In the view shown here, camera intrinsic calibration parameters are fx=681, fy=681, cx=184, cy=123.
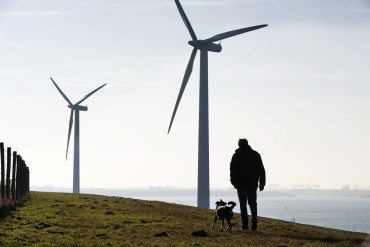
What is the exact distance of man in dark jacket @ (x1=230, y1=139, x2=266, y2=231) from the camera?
21.5 metres

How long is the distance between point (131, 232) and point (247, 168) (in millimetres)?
4147

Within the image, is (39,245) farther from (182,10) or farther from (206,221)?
(182,10)

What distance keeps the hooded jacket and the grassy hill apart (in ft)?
5.25

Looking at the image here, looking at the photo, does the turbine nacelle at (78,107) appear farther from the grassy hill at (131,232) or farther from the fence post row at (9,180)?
the grassy hill at (131,232)

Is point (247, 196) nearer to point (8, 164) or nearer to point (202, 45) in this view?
point (8, 164)

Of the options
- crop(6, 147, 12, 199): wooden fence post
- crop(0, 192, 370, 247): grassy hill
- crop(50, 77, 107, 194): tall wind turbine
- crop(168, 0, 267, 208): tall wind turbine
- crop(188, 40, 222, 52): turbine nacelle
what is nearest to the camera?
crop(0, 192, 370, 247): grassy hill

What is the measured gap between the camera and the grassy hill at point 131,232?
58.7 ft

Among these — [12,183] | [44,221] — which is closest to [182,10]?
[12,183]

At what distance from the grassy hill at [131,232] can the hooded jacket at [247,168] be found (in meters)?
1.60

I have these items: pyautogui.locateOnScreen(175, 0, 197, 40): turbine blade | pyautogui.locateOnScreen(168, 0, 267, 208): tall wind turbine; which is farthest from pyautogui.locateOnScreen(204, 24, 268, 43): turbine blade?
pyautogui.locateOnScreen(175, 0, 197, 40): turbine blade

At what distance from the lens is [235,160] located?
21734mm

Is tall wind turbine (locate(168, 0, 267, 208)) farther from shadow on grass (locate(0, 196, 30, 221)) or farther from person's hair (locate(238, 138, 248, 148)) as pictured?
person's hair (locate(238, 138, 248, 148))

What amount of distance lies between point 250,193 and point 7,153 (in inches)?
504

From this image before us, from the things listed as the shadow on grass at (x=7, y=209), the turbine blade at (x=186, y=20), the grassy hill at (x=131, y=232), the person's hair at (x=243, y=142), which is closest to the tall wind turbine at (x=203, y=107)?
the turbine blade at (x=186, y=20)
